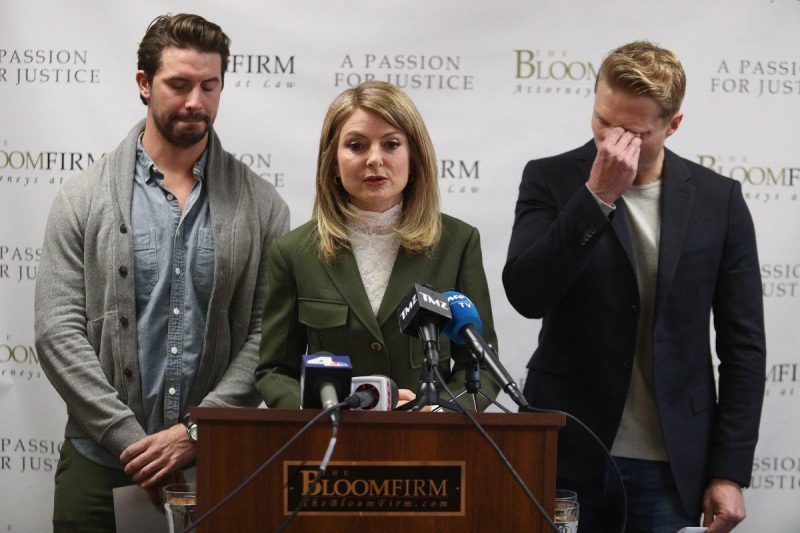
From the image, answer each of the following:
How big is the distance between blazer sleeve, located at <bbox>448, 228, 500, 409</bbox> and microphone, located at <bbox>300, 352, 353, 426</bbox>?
0.69 m

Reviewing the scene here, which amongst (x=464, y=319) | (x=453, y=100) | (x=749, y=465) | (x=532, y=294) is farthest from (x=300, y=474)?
(x=453, y=100)

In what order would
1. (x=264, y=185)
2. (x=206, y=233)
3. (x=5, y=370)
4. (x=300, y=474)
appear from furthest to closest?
(x=5, y=370)
(x=264, y=185)
(x=206, y=233)
(x=300, y=474)

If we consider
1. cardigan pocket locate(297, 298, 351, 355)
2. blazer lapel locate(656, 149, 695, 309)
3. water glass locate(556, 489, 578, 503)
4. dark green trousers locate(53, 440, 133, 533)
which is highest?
blazer lapel locate(656, 149, 695, 309)

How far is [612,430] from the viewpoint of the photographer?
2207 mm

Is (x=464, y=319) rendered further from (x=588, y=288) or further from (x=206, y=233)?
(x=206, y=233)

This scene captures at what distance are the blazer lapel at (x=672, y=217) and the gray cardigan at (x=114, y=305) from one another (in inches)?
40.5

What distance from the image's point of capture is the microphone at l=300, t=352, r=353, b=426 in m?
1.45

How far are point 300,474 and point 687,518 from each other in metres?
1.07

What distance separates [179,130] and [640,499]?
1434mm

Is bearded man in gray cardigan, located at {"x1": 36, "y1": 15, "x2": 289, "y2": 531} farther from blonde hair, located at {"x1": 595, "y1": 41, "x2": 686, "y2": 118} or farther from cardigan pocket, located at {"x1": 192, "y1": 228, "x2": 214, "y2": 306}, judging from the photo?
blonde hair, located at {"x1": 595, "y1": 41, "x2": 686, "y2": 118}

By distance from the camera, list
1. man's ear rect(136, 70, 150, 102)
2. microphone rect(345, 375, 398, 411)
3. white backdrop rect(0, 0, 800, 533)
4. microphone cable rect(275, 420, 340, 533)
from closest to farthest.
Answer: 1. microphone cable rect(275, 420, 340, 533)
2. microphone rect(345, 375, 398, 411)
3. man's ear rect(136, 70, 150, 102)
4. white backdrop rect(0, 0, 800, 533)

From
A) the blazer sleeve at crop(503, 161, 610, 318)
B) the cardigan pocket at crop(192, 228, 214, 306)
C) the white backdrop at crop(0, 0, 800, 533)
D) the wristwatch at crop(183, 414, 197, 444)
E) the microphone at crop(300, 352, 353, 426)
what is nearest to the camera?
the microphone at crop(300, 352, 353, 426)

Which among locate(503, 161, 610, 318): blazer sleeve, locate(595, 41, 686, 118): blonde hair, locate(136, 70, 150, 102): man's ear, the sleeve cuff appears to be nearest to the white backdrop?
locate(136, 70, 150, 102): man's ear

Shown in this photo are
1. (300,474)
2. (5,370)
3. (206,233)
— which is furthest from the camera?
(5,370)
